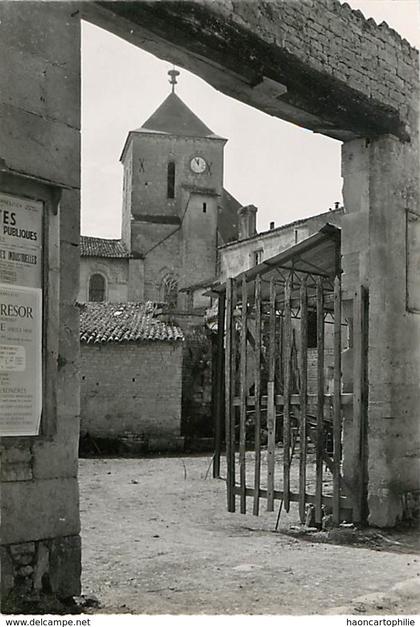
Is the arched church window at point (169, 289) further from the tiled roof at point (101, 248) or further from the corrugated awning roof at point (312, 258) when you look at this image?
the corrugated awning roof at point (312, 258)

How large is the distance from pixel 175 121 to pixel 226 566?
43.1 m

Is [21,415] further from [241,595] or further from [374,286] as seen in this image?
[374,286]

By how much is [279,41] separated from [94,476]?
945 centimetres

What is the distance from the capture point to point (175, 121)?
46406 millimetres

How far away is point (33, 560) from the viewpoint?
4.31 m

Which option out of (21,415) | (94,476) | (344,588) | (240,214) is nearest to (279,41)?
(21,415)

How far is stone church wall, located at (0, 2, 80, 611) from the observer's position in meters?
4.25

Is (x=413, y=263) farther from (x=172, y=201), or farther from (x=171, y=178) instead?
(x=171, y=178)

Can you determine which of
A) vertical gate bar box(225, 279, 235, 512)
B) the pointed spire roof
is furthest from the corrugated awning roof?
the pointed spire roof

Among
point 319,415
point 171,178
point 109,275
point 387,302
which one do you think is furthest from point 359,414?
point 171,178

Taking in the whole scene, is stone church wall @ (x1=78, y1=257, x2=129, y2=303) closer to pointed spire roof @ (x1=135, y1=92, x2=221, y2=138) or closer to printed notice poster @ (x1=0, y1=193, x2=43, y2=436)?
pointed spire roof @ (x1=135, y1=92, x2=221, y2=138)

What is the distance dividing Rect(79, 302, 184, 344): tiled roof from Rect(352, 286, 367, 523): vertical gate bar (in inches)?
502

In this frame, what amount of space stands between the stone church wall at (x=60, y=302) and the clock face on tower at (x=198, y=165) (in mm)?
39876

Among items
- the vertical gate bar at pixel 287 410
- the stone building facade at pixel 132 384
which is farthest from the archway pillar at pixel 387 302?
the stone building facade at pixel 132 384
